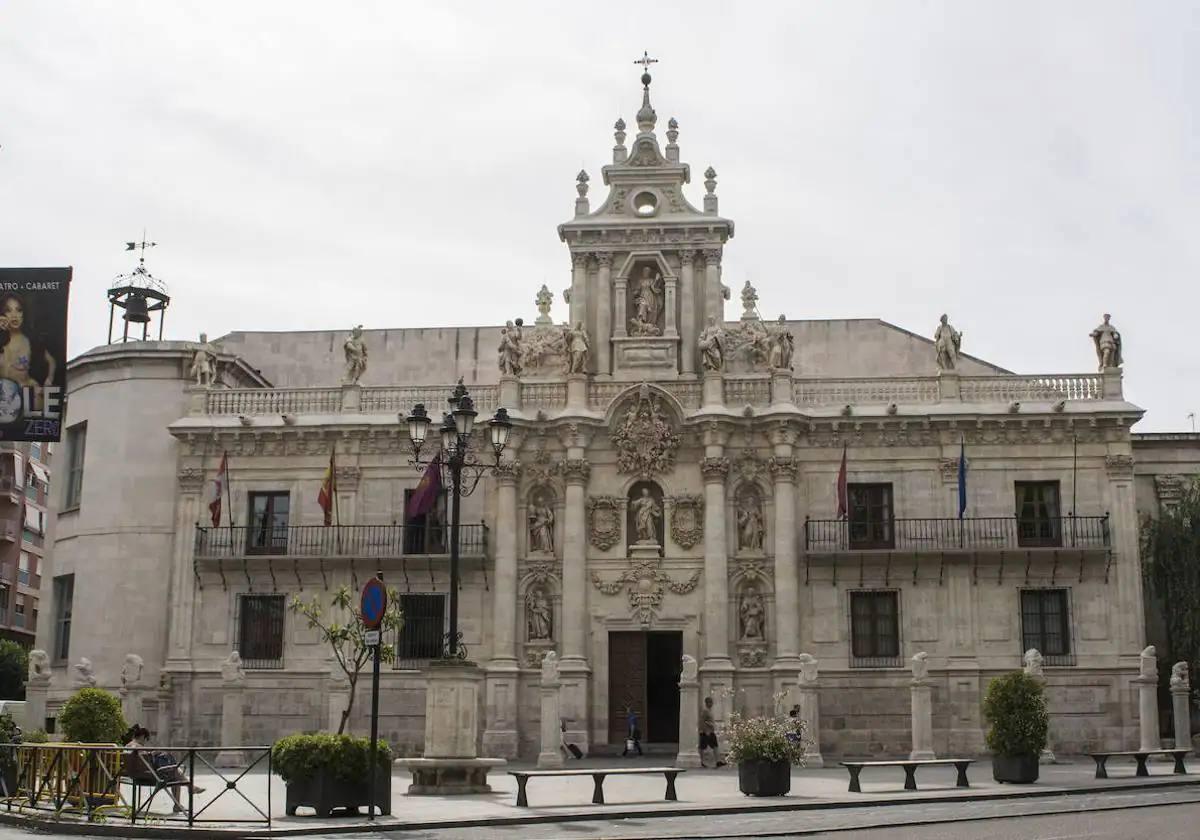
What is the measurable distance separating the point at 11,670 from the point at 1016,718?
143 ft

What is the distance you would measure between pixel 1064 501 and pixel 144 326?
28065 millimetres

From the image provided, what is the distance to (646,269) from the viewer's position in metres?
40.1

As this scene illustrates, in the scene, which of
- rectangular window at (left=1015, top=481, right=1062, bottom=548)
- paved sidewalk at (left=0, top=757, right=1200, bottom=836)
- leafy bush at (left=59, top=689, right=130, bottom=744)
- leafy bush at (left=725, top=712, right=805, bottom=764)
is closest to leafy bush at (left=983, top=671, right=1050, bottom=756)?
paved sidewalk at (left=0, top=757, right=1200, bottom=836)

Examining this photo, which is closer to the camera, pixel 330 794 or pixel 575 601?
pixel 330 794

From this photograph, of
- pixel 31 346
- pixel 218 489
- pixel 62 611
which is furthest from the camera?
pixel 62 611

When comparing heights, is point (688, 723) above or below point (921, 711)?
below

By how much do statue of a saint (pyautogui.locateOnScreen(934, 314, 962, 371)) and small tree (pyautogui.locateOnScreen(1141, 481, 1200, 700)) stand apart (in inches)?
289

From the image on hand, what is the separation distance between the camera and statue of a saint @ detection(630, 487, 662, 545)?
37.9 metres

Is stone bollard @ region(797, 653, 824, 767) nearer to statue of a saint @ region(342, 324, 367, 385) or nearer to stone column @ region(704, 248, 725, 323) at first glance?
stone column @ region(704, 248, 725, 323)

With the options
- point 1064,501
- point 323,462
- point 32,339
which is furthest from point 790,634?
point 32,339

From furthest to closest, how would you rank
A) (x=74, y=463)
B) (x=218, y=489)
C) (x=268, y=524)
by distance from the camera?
(x=74, y=463), (x=268, y=524), (x=218, y=489)

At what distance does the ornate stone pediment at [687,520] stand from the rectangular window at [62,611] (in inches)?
687

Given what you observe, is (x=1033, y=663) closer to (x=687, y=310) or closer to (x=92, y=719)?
(x=687, y=310)

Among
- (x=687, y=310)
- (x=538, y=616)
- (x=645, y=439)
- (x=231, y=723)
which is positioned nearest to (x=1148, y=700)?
(x=645, y=439)
